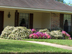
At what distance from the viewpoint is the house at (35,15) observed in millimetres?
17000

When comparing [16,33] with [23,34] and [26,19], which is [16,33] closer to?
[23,34]


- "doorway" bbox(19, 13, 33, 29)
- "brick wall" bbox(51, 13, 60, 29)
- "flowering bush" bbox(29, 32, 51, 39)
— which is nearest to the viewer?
"flowering bush" bbox(29, 32, 51, 39)

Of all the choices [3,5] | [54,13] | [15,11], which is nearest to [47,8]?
[54,13]

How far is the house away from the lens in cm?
1700

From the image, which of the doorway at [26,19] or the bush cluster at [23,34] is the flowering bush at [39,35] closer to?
the bush cluster at [23,34]

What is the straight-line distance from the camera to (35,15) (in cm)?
1991

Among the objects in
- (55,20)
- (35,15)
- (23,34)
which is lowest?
(23,34)

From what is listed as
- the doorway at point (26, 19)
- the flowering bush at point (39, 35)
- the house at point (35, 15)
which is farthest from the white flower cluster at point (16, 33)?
the doorway at point (26, 19)

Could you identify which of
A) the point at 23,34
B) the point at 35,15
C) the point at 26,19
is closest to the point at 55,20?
the point at 35,15

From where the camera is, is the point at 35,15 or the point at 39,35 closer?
the point at 39,35

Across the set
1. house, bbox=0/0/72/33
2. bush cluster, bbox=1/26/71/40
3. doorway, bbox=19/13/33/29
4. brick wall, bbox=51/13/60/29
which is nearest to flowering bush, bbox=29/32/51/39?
bush cluster, bbox=1/26/71/40

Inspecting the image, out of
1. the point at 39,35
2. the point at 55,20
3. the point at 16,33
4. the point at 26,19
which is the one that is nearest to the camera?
the point at 16,33

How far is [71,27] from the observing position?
21.0 metres

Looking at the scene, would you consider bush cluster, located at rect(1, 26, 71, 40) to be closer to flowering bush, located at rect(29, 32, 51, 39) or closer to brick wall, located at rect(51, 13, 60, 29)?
flowering bush, located at rect(29, 32, 51, 39)
